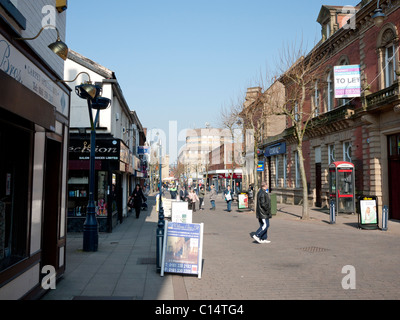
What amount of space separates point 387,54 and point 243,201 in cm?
1301

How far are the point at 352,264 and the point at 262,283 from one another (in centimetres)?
294

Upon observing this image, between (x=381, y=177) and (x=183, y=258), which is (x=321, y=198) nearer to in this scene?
(x=381, y=177)

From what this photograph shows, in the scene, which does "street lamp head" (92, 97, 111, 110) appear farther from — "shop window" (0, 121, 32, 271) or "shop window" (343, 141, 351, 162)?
"shop window" (343, 141, 351, 162)

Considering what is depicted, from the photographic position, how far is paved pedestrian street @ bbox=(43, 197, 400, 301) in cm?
659

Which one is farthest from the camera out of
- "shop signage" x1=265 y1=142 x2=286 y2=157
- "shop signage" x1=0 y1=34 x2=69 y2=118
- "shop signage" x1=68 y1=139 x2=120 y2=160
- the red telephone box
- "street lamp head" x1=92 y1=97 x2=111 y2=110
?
"shop signage" x1=265 y1=142 x2=286 y2=157

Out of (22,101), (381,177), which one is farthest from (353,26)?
(22,101)

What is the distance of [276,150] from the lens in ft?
123

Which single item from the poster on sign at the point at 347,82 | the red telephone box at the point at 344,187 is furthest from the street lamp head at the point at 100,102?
the red telephone box at the point at 344,187

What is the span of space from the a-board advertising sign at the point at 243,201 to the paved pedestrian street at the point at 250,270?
482 inches

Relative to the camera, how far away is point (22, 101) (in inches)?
178

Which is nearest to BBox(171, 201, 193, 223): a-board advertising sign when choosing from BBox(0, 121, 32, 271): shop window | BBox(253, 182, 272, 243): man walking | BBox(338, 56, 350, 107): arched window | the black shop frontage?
the black shop frontage

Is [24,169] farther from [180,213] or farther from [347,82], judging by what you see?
[347,82]

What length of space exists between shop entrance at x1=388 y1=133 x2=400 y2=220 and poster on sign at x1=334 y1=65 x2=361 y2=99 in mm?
3235

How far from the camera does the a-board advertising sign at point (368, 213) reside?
15.5m
